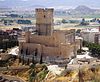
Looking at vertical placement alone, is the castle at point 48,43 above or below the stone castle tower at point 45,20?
below

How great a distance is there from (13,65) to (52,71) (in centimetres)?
548

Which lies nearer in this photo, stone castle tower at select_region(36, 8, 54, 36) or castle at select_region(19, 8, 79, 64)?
castle at select_region(19, 8, 79, 64)

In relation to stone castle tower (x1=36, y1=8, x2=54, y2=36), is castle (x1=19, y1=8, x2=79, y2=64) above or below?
below

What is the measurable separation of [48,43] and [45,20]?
3.20 meters

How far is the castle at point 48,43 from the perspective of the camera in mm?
35500

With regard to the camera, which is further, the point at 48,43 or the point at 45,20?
the point at 45,20

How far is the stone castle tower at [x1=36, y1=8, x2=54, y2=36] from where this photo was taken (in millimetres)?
39219

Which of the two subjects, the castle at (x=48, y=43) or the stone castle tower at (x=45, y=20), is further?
the stone castle tower at (x=45, y=20)

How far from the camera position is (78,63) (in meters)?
33.0

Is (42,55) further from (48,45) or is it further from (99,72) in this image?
(99,72)

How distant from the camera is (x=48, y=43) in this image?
3722cm

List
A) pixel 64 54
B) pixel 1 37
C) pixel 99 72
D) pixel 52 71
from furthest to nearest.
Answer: pixel 1 37 → pixel 64 54 → pixel 52 71 → pixel 99 72

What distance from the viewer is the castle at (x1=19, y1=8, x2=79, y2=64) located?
116 feet

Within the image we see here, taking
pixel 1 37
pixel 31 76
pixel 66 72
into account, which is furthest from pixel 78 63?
pixel 1 37
